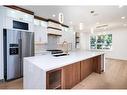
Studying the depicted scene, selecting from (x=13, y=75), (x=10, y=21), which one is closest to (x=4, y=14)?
(x=10, y=21)

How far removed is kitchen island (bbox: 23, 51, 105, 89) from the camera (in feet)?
6.22

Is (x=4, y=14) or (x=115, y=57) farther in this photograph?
(x=115, y=57)

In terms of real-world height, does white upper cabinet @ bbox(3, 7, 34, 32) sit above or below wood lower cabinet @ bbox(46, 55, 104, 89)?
above

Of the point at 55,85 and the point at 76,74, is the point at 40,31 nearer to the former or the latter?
the point at 76,74

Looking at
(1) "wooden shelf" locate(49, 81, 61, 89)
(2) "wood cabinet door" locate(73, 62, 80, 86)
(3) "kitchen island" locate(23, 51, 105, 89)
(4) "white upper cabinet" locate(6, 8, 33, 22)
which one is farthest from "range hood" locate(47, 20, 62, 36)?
(1) "wooden shelf" locate(49, 81, 61, 89)

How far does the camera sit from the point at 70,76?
295cm

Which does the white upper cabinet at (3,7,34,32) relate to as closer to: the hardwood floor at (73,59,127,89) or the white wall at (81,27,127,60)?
the hardwood floor at (73,59,127,89)

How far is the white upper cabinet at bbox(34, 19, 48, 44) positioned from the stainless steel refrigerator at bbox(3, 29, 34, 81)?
2.41 feet

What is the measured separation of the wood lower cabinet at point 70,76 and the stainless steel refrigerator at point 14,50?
1.85 metres

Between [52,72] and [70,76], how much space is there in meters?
0.81

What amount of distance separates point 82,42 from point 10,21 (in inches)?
331
